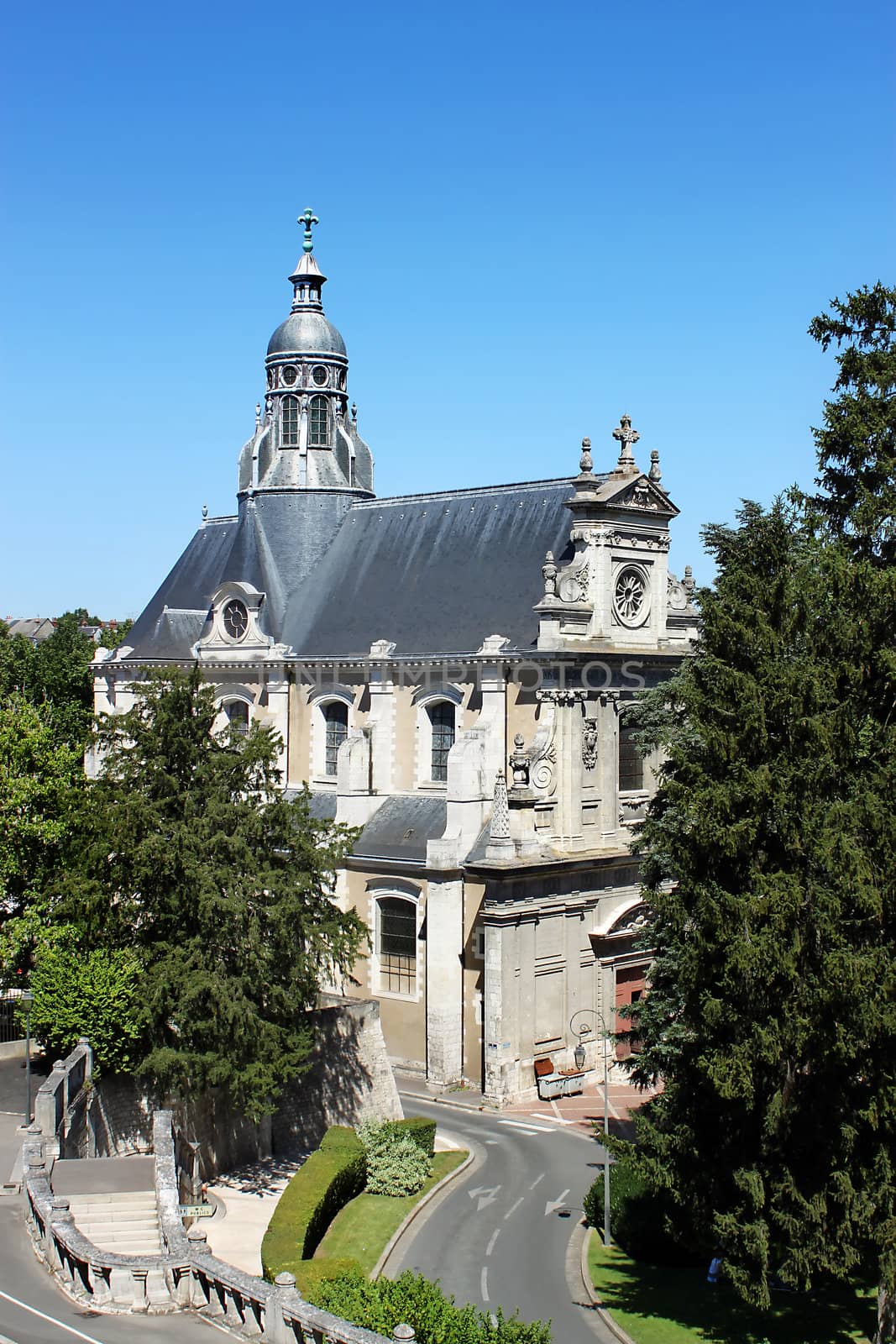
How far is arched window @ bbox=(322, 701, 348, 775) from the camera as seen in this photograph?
49312 millimetres

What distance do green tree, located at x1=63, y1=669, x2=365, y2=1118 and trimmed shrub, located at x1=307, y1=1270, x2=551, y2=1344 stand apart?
10.6 m

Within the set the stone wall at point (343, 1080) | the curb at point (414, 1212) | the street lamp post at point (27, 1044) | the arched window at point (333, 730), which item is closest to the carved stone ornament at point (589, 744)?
the arched window at point (333, 730)

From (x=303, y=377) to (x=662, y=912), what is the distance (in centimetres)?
3544

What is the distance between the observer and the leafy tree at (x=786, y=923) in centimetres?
2230

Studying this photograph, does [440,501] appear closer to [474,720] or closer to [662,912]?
[474,720]

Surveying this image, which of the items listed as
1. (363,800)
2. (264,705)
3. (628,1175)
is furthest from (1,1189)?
(264,705)

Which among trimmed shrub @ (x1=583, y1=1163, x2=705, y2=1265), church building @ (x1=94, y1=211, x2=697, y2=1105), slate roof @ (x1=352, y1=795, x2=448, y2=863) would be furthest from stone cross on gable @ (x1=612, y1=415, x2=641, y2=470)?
trimmed shrub @ (x1=583, y1=1163, x2=705, y2=1265)

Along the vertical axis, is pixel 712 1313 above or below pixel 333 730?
below

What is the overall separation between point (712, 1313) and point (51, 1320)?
→ 12.5m

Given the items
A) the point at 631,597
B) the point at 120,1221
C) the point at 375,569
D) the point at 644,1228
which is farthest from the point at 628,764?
the point at 120,1221

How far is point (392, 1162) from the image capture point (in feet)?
110

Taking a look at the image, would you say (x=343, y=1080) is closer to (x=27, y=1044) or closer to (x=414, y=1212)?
(x=414, y=1212)

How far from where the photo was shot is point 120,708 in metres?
54.2

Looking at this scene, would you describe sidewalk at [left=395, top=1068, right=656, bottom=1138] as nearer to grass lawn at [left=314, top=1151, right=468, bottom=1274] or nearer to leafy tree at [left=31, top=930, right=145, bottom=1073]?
grass lawn at [left=314, top=1151, right=468, bottom=1274]
